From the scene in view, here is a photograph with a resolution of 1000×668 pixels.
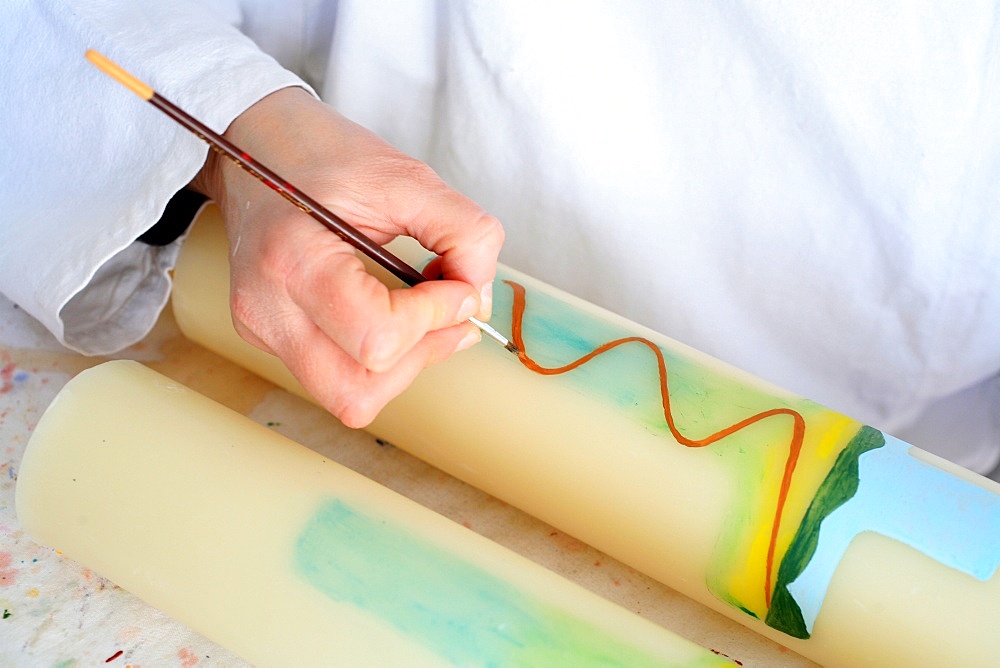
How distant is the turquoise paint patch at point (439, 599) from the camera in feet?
1.76

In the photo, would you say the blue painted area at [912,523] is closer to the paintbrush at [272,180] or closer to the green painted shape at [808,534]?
the green painted shape at [808,534]

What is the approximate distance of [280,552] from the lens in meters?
0.57

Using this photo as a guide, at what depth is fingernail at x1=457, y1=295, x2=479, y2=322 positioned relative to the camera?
54 cm

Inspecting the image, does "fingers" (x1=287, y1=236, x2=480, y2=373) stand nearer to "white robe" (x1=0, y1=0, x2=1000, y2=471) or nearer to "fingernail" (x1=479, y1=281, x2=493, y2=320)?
"fingernail" (x1=479, y1=281, x2=493, y2=320)

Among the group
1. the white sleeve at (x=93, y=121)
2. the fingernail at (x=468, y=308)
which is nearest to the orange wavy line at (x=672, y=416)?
the fingernail at (x=468, y=308)

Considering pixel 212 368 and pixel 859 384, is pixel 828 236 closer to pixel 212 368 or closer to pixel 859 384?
pixel 859 384

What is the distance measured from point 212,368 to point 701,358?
1.43 ft

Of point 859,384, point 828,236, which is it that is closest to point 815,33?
point 828,236

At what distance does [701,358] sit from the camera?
→ 0.66m

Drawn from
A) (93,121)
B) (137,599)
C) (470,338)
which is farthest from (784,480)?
(93,121)

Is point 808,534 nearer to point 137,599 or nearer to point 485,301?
point 485,301

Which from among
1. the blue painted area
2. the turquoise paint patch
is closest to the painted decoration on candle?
the blue painted area

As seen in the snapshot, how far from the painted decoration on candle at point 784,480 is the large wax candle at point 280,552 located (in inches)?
2.9

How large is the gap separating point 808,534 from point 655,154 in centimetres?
33
